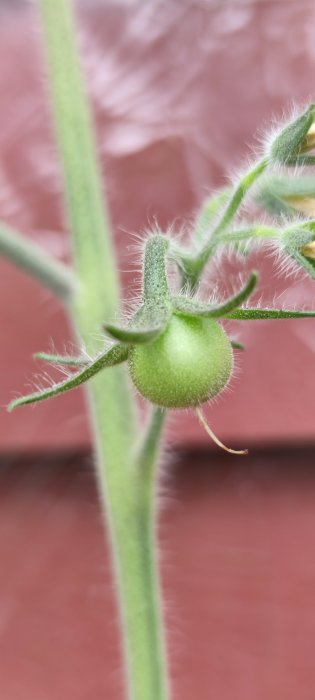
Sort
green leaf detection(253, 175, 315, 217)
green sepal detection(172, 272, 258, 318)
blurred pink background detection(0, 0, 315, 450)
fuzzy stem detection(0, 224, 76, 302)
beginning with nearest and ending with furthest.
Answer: green sepal detection(172, 272, 258, 318) < green leaf detection(253, 175, 315, 217) < fuzzy stem detection(0, 224, 76, 302) < blurred pink background detection(0, 0, 315, 450)

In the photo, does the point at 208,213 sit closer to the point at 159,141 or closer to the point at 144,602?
the point at 144,602

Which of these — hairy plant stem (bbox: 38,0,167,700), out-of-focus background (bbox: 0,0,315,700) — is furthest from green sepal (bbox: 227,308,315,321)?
out-of-focus background (bbox: 0,0,315,700)

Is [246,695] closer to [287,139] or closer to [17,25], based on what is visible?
[287,139]

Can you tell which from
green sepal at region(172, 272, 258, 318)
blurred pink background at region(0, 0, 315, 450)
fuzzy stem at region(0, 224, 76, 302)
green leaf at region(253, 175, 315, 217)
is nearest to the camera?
green sepal at region(172, 272, 258, 318)

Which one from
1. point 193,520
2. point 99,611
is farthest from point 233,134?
point 99,611

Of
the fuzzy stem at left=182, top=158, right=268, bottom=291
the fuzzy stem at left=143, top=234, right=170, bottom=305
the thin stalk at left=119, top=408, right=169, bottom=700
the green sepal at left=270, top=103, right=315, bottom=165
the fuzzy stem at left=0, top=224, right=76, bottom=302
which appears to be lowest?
the thin stalk at left=119, top=408, right=169, bottom=700

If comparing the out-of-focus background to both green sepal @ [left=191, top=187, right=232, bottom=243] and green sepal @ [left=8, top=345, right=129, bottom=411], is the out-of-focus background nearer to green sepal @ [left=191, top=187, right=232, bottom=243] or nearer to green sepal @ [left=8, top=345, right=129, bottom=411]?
Answer: green sepal @ [left=191, top=187, right=232, bottom=243]

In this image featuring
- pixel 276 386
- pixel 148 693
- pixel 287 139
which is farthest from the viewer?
pixel 276 386

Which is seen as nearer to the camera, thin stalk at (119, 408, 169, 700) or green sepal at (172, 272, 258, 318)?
green sepal at (172, 272, 258, 318)
